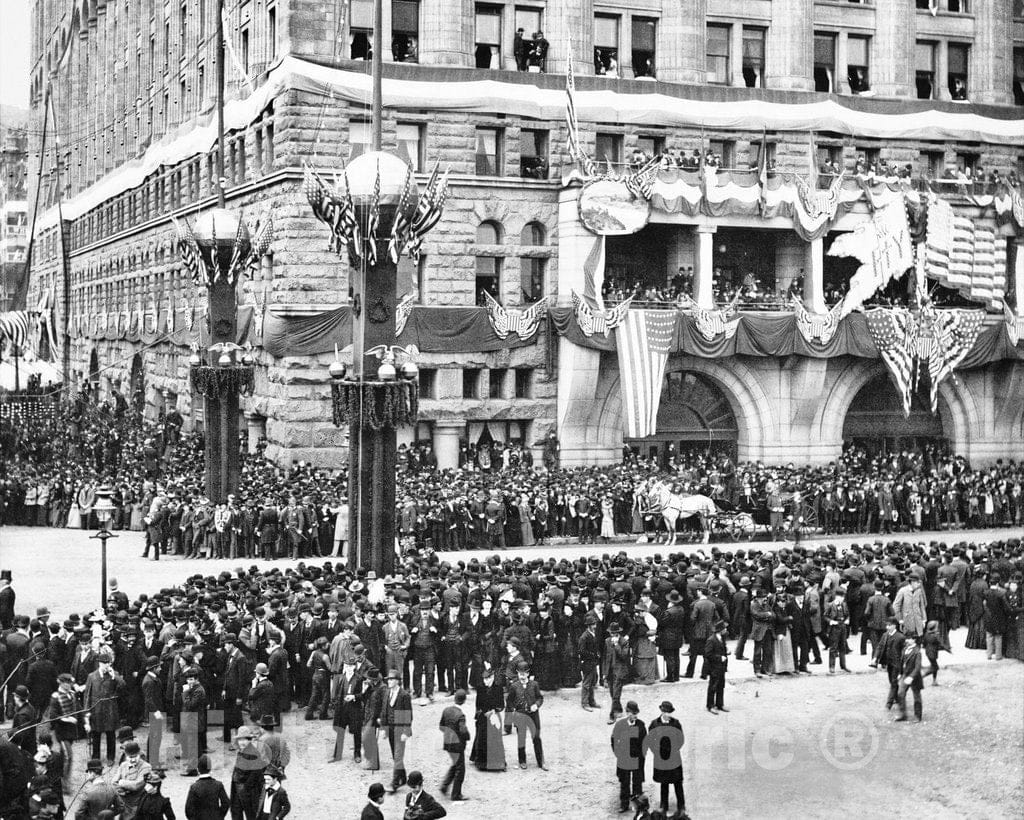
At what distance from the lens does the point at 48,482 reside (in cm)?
3931

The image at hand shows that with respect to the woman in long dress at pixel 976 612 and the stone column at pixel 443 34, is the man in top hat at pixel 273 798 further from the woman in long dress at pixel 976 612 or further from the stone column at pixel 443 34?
the stone column at pixel 443 34

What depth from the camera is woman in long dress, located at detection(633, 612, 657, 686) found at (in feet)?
73.8

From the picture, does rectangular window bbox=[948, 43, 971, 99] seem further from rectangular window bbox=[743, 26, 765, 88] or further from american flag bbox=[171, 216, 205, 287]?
american flag bbox=[171, 216, 205, 287]

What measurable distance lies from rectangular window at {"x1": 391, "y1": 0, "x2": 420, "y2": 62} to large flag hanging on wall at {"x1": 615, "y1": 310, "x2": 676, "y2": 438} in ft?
35.0

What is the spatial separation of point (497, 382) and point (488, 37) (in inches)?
426

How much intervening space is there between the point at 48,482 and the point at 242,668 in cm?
2154

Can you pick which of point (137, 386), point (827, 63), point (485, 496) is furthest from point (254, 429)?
point (827, 63)

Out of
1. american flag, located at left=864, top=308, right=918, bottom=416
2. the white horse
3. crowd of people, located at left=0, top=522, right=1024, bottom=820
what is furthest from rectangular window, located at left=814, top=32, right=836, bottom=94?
crowd of people, located at left=0, top=522, right=1024, bottom=820

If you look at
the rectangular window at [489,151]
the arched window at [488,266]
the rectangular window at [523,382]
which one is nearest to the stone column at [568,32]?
the rectangular window at [489,151]

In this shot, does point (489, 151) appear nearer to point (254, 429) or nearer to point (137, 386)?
point (254, 429)

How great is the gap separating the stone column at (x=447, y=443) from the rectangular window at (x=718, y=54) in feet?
47.8

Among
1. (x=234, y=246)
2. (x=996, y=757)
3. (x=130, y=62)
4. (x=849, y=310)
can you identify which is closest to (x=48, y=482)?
(x=234, y=246)

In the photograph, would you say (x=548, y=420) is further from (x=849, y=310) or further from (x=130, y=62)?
(x=130, y=62)

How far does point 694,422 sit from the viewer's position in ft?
154
